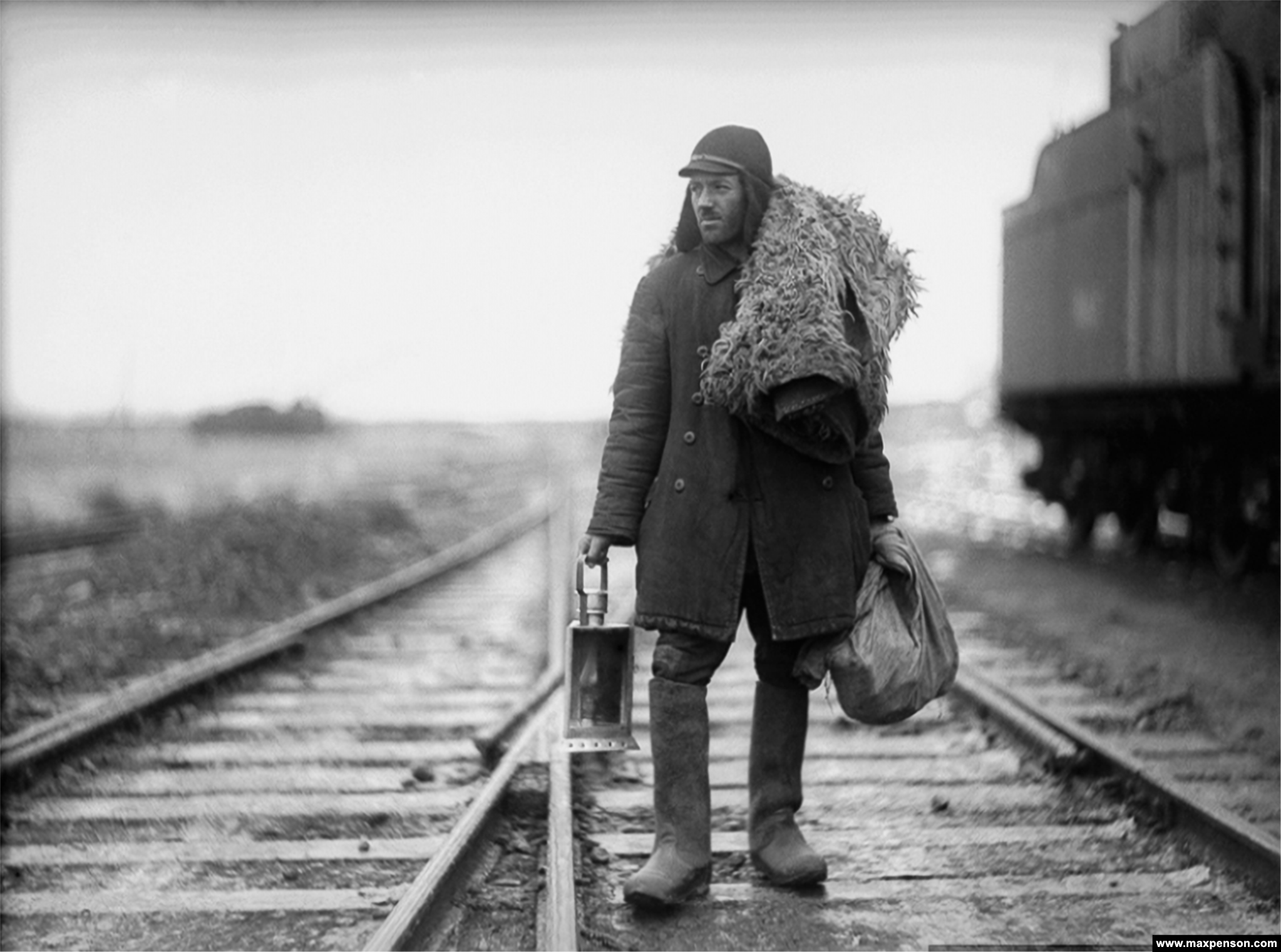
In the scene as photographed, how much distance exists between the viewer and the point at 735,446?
11.2 feet

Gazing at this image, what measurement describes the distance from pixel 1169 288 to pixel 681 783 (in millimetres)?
6817

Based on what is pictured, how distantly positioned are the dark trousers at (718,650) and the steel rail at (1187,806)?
1.34 meters

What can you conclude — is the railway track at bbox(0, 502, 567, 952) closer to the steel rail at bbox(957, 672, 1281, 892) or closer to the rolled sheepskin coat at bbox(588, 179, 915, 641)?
the rolled sheepskin coat at bbox(588, 179, 915, 641)

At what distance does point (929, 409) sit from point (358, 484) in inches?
1961

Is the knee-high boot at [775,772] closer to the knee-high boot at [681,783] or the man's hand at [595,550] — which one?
the knee-high boot at [681,783]

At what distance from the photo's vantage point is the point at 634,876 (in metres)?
3.46

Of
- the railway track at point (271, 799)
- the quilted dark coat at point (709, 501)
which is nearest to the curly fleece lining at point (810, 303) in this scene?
the quilted dark coat at point (709, 501)

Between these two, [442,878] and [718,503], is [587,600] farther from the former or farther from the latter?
[442,878]

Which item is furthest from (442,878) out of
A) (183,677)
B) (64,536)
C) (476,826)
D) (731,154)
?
(64,536)

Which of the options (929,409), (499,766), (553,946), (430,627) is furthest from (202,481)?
(929,409)

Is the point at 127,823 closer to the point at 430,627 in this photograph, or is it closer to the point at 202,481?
the point at 430,627

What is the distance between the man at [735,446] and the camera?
326cm

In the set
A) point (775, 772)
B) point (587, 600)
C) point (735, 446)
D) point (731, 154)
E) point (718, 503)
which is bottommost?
point (775, 772)

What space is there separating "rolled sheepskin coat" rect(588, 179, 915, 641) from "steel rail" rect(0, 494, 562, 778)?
8.68ft
